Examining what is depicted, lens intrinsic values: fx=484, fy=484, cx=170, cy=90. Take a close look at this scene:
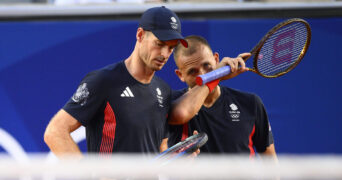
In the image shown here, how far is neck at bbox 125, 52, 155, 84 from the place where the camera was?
2672 millimetres

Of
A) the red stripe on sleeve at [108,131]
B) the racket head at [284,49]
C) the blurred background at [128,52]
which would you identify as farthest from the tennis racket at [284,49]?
the red stripe on sleeve at [108,131]

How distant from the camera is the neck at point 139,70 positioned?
2.67 metres

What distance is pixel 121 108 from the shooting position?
102 inches

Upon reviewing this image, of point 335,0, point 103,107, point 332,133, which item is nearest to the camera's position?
point 103,107

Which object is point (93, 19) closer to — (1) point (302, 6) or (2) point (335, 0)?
(1) point (302, 6)

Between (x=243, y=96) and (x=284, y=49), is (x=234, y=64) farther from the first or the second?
(x=284, y=49)

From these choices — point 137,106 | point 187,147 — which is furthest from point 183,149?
point 137,106

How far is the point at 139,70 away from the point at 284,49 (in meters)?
1.19

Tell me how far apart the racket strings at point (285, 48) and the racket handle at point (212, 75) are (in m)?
0.61

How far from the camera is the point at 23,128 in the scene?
12.8 ft

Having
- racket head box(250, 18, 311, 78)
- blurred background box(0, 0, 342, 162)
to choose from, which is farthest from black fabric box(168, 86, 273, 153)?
blurred background box(0, 0, 342, 162)

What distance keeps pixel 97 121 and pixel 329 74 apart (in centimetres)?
212

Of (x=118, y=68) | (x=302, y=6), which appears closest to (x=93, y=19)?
(x=118, y=68)

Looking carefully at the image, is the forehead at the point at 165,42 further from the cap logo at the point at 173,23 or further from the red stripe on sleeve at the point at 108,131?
the red stripe on sleeve at the point at 108,131
